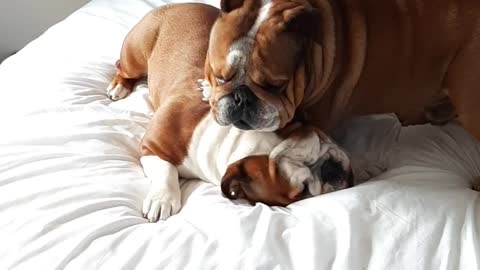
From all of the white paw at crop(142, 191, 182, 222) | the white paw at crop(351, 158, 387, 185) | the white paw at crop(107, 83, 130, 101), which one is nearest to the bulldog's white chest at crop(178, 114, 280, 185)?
the white paw at crop(142, 191, 182, 222)

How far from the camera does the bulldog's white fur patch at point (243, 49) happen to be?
→ 54.5 inches

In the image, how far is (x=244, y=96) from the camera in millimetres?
1417

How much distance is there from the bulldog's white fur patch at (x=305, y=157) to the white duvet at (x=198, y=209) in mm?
61

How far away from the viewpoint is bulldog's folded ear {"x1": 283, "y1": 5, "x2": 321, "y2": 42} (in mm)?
1379

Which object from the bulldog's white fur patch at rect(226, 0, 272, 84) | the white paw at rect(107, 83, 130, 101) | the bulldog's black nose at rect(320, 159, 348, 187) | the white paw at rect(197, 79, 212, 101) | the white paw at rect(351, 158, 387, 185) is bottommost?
the white paw at rect(107, 83, 130, 101)

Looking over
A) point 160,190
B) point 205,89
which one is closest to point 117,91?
point 205,89

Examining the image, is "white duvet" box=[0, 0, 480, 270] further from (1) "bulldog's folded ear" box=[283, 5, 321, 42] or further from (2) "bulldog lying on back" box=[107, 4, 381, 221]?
(1) "bulldog's folded ear" box=[283, 5, 321, 42]

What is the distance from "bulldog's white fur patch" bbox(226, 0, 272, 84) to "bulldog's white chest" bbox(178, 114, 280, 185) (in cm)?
21

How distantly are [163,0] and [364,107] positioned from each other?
42.2 inches

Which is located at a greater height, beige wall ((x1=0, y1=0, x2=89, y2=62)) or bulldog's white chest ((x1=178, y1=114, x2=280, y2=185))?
bulldog's white chest ((x1=178, y1=114, x2=280, y2=185))

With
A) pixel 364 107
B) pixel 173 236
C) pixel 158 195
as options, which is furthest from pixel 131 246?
pixel 364 107

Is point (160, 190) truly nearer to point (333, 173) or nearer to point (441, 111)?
point (333, 173)

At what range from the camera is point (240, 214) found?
55.4 inches

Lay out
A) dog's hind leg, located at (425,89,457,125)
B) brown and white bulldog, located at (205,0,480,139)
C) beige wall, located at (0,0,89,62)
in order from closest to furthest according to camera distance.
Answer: brown and white bulldog, located at (205,0,480,139) → dog's hind leg, located at (425,89,457,125) → beige wall, located at (0,0,89,62)
